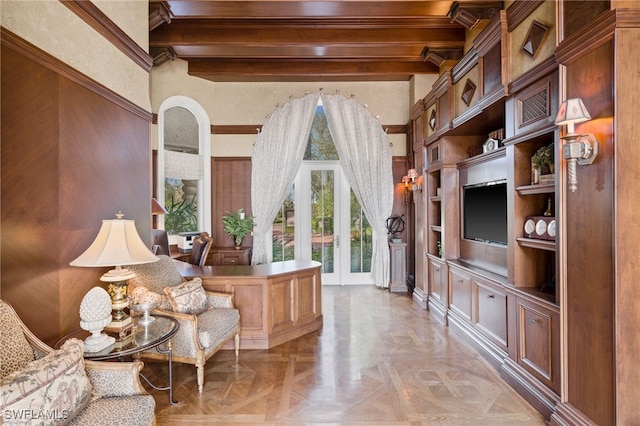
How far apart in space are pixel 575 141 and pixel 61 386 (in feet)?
9.73

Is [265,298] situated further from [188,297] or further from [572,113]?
[572,113]

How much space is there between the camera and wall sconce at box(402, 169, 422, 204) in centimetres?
521

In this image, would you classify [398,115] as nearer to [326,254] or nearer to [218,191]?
[326,254]

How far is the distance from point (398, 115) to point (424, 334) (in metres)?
3.88

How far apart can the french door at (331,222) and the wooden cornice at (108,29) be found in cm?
350

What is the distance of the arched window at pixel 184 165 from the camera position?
5.39 meters

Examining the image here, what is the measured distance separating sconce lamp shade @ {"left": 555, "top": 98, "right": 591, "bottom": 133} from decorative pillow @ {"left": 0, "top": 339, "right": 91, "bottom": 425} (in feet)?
9.59

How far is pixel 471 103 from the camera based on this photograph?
3531 millimetres

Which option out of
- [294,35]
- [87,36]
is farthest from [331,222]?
[87,36]

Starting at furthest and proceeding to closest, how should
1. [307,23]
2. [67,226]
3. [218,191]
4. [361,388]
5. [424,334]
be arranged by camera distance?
1. [218,191]
2. [307,23]
3. [424,334]
4. [361,388]
5. [67,226]

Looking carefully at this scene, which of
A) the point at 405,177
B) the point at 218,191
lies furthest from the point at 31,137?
the point at 405,177

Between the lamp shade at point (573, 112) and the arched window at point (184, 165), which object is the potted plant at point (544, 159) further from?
the arched window at point (184, 165)

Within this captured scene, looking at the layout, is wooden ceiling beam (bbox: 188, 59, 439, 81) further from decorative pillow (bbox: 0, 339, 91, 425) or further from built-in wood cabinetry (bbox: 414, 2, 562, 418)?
decorative pillow (bbox: 0, 339, 91, 425)

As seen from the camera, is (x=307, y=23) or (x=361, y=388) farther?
(x=307, y=23)
